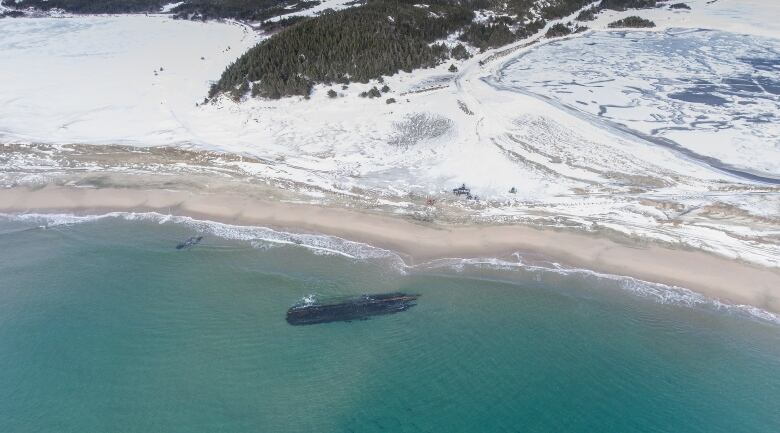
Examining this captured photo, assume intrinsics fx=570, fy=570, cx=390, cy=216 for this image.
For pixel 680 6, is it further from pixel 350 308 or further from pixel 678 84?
pixel 350 308

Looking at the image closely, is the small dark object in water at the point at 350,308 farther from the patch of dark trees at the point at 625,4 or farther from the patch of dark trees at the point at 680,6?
the patch of dark trees at the point at 680,6

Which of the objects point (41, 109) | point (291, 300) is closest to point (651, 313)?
point (291, 300)

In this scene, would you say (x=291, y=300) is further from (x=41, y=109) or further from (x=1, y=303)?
(x=41, y=109)

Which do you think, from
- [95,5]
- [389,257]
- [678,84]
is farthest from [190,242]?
[95,5]

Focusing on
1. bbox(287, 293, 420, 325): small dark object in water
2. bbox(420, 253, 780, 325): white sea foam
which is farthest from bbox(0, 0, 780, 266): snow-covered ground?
bbox(287, 293, 420, 325): small dark object in water

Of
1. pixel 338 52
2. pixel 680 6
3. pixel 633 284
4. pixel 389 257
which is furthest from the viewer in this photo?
pixel 680 6

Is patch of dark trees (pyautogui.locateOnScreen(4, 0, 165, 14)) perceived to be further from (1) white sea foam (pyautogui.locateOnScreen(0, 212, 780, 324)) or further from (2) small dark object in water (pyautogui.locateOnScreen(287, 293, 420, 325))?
(2) small dark object in water (pyautogui.locateOnScreen(287, 293, 420, 325))
